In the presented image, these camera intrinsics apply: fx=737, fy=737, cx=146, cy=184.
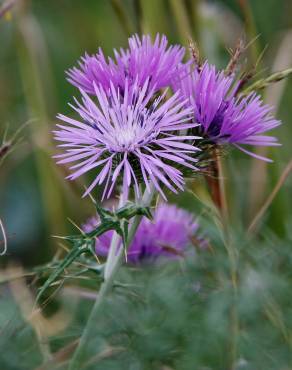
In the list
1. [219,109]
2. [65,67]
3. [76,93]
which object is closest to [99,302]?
[219,109]

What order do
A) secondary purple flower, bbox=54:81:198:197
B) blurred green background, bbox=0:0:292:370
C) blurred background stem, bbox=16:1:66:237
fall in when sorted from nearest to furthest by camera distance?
1. secondary purple flower, bbox=54:81:198:197
2. blurred green background, bbox=0:0:292:370
3. blurred background stem, bbox=16:1:66:237

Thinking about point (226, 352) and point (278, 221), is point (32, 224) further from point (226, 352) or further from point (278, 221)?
point (226, 352)

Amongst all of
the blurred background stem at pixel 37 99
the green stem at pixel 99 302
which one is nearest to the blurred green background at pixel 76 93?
the blurred background stem at pixel 37 99

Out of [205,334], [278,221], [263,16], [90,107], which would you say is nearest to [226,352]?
[205,334]

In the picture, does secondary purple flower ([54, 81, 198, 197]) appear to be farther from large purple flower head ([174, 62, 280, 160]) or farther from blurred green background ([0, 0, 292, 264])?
blurred green background ([0, 0, 292, 264])

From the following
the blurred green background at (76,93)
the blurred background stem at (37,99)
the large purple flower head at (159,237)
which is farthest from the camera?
the blurred background stem at (37,99)

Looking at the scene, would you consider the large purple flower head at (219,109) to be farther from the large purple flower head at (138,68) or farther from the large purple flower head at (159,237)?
the large purple flower head at (159,237)

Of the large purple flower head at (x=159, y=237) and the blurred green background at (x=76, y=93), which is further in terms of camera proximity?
the blurred green background at (x=76, y=93)

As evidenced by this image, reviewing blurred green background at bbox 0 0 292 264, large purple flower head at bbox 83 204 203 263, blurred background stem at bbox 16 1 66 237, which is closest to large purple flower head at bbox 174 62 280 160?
large purple flower head at bbox 83 204 203 263
